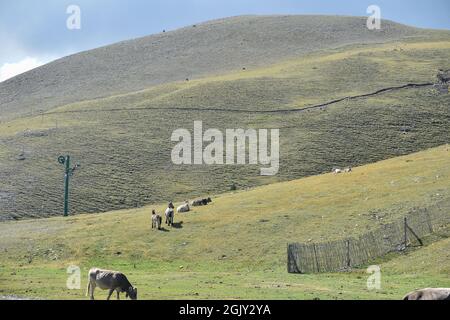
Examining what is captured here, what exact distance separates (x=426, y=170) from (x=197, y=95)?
65.9 meters

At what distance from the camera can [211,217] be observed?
61500 millimetres

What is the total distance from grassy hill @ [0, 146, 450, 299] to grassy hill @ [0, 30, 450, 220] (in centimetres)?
1529

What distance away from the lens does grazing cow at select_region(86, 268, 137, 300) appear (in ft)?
99.7

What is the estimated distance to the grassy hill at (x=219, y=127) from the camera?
88125 millimetres

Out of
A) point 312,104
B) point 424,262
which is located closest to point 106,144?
point 312,104

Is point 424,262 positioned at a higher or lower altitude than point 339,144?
lower

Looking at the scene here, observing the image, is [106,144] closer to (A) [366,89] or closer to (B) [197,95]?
(B) [197,95]

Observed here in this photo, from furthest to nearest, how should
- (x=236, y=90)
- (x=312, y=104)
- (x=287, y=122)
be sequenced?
1. (x=236, y=90)
2. (x=312, y=104)
3. (x=287, y=122)

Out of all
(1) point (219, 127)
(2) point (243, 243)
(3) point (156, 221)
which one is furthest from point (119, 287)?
(1) point (219, 127)

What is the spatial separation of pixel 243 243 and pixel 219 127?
61725 millimetres

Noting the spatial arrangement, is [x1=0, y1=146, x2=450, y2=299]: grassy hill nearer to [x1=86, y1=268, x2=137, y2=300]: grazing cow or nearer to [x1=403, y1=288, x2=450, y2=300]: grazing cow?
[x1=86, y1=268, x2=137, y2=300]: grazing cow

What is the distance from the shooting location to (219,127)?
11394cm

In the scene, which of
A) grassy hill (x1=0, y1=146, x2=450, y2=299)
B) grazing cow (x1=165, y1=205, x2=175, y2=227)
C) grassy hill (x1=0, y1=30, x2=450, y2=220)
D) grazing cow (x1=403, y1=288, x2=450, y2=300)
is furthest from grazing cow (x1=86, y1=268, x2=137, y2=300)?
grassy hill (x1=0, y1=30, x2=450, y2=220)

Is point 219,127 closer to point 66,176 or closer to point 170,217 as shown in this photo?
point 66,176
